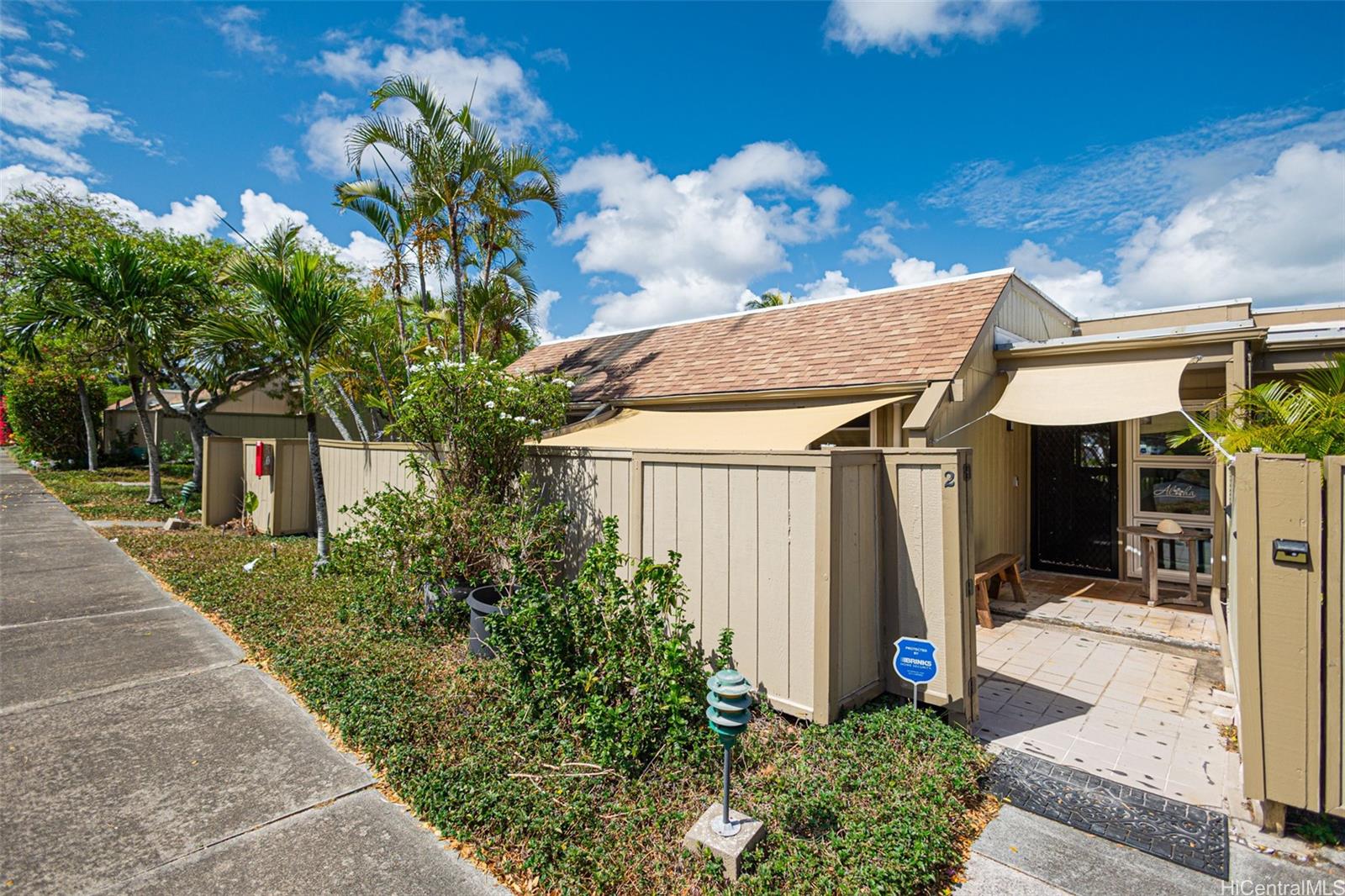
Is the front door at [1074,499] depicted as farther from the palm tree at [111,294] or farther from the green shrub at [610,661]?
the palm tree at [111,294]

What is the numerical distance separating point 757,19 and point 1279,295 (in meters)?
11.8

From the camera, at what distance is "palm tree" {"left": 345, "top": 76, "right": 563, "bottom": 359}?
9422mm

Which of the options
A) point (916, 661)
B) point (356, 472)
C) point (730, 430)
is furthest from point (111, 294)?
point (916, 661)

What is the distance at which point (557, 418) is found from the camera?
7.27m

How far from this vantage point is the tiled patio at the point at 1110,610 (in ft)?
22.4

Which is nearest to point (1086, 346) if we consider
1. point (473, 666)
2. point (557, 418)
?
point (557, 418)

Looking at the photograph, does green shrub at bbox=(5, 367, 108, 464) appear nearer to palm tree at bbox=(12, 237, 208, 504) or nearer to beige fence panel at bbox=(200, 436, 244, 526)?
palm tree at bbox=(12, 237, 208, 504)

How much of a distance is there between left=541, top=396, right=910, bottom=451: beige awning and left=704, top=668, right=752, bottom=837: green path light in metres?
3.19

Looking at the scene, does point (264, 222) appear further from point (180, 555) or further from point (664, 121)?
point (664, 121)

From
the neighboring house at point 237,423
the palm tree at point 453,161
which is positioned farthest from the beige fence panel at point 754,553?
the neighboring house at point 237,423

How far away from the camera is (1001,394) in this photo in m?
8.78

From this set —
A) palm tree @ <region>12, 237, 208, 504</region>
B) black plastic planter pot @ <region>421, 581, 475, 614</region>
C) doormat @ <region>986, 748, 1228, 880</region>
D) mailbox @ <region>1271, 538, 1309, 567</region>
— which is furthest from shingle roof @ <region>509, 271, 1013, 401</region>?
palm tree @ <region>12, 237, 208, 504</region>

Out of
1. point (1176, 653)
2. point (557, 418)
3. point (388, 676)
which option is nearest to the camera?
point (388, 676)

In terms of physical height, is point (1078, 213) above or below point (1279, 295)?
above
